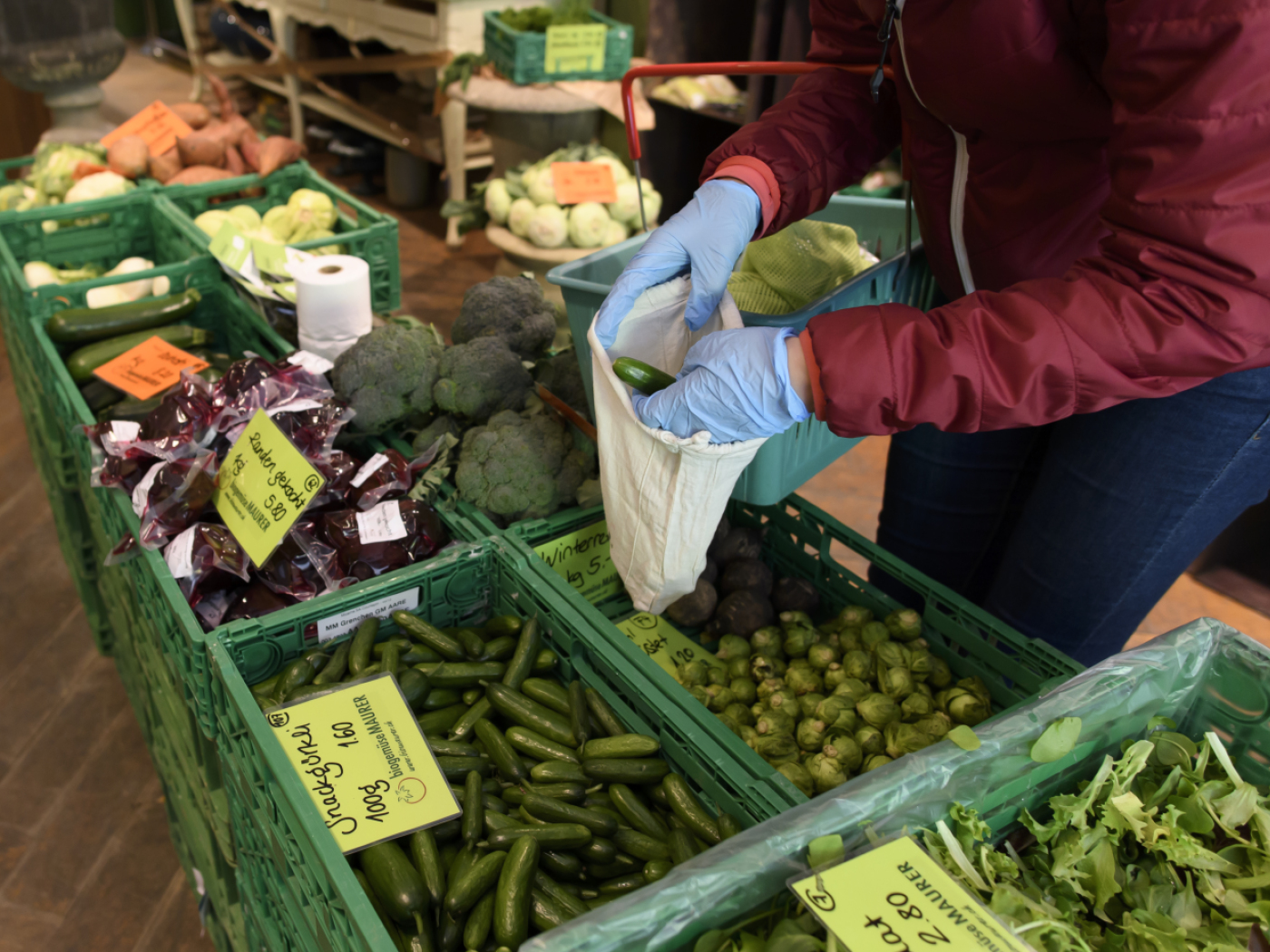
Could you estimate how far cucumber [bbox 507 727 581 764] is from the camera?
1174mm

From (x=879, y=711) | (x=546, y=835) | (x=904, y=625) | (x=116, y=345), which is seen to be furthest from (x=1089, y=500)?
(x=116, y=345)

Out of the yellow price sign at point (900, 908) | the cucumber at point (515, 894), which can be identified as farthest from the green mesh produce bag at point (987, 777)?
the cucumber at point (515, 894)

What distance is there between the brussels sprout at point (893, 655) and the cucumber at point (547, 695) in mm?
484

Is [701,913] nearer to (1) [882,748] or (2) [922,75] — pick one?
(1) [882,748]

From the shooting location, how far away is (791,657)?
1464 millimetres

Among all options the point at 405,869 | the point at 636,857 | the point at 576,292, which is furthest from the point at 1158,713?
the point at 576,292

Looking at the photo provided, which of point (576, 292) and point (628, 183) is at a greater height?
point (576, 292)

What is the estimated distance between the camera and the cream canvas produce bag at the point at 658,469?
3.64 feet

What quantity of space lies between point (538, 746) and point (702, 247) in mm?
728

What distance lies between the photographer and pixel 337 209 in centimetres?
258

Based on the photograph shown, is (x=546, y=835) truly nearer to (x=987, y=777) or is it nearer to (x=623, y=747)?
(x=623, y=747)

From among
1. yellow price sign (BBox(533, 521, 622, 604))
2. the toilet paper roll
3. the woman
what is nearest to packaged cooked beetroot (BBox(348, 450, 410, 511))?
yellow price sign (BBox(533, 521, 622, 604))

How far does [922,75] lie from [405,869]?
1121 millimetres

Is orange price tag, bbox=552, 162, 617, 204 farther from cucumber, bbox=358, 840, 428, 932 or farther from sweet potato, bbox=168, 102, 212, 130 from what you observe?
cucumber, bbox=358, 840, 428, 932
